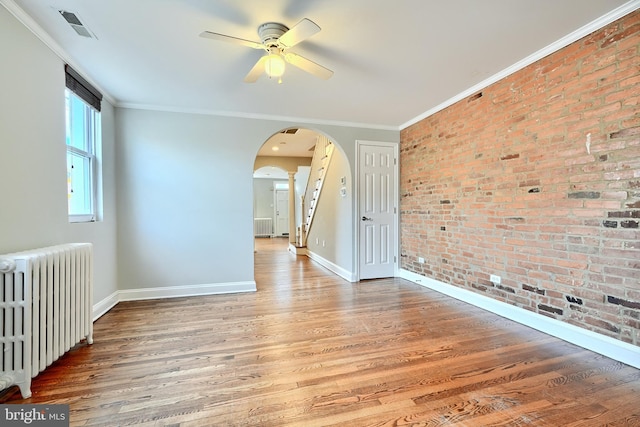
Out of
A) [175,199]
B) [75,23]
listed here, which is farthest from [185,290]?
[75,23]

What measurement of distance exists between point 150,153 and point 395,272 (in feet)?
12.9

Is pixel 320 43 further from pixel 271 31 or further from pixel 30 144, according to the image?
pixel 30 144

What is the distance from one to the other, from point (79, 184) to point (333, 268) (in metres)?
3.70

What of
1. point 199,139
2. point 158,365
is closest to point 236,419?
point 158,365

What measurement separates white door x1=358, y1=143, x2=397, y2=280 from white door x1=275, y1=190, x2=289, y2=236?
7323 millimetres

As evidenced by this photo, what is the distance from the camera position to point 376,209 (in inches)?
170

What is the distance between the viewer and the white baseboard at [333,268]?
423 centimetres

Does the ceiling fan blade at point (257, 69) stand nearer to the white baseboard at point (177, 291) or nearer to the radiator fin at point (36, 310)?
the radiator fin at point (36, 310)

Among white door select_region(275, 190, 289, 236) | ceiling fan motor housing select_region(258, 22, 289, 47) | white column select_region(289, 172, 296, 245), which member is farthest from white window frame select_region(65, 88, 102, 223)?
white door select_region(275, 190, 289, 236)

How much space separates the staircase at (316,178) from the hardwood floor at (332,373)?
10.5 feet

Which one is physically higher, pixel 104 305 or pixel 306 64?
pixel 306 64

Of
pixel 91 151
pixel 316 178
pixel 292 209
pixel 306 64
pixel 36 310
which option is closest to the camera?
pixel 36 310

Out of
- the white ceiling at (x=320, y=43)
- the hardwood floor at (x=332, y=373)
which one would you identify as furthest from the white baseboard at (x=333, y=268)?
the white ceiling at (x=320, y=43)

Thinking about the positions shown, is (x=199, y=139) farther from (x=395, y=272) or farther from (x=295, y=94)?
(x=395, y=272)
